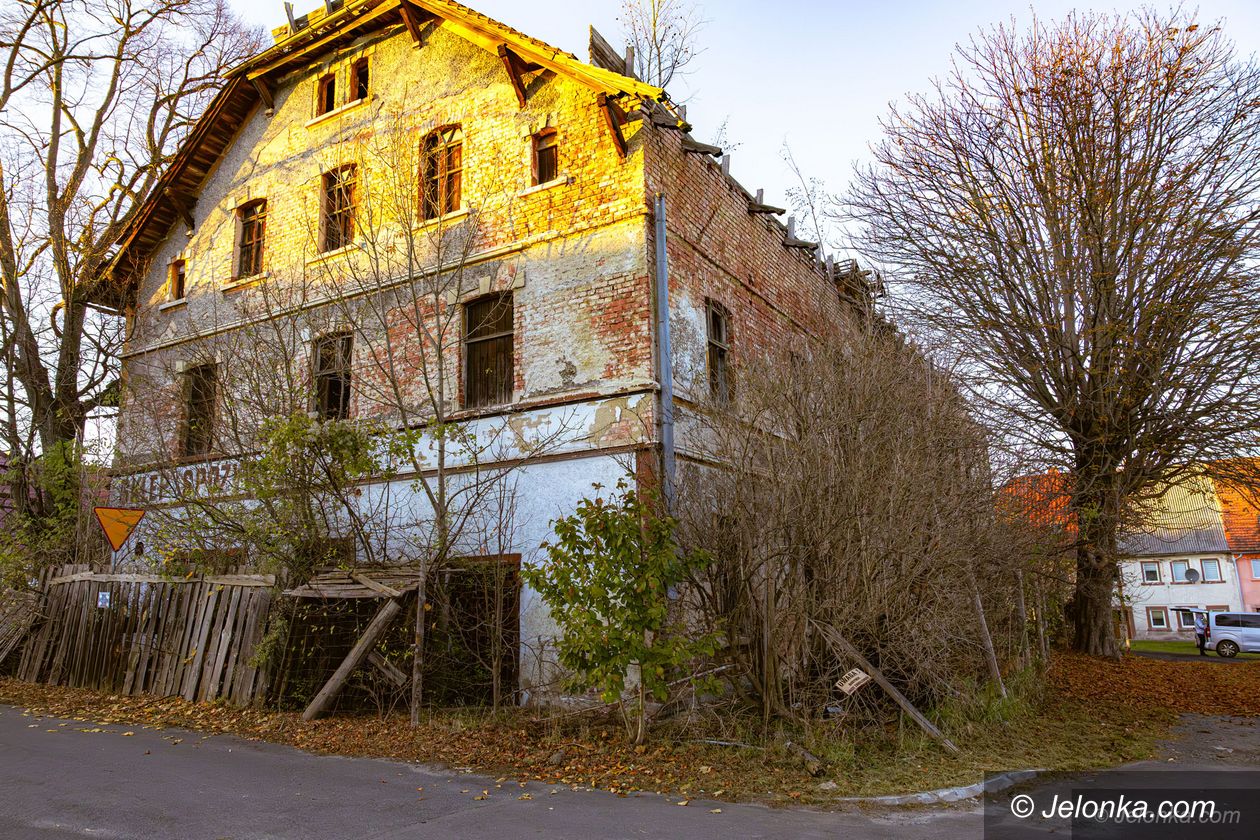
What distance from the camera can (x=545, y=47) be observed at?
11492 millimetres

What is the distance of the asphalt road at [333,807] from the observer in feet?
18.2

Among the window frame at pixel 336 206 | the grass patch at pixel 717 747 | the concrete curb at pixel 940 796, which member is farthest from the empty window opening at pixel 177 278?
the concrete curb at pixel 940 796

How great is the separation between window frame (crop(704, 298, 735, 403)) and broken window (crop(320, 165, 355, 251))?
6.34 metres

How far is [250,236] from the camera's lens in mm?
15609

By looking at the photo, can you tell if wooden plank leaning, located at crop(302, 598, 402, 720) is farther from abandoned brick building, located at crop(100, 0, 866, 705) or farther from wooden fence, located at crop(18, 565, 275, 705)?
abandoned brick building, located at crop(100, 0, 866, 705)

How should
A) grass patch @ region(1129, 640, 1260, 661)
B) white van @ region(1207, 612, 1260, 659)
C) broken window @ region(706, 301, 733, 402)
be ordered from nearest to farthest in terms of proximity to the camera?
broken window @ region(706, 301, 733, 402)
white van @ region(1207, 612, 1260, 659)
grass patch @ region(1129, 640, 1260, 661)

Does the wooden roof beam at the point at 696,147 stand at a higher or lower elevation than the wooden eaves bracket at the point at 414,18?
lower

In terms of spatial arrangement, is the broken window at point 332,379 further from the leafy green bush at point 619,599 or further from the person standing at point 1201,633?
the person standing at point 1201,633

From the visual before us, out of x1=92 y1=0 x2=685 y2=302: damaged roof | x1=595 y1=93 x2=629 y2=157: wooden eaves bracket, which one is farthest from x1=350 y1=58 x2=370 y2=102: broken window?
x1=595 y1=93 x2=629 y2=157: wooden eaves bracket

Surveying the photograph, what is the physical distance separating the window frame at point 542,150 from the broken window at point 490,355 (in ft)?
6.00

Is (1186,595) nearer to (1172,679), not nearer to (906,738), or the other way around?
→ (1172,679)

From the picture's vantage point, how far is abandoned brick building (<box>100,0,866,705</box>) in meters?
10.7

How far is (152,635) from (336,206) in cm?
763

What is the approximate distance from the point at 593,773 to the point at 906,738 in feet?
10.2
